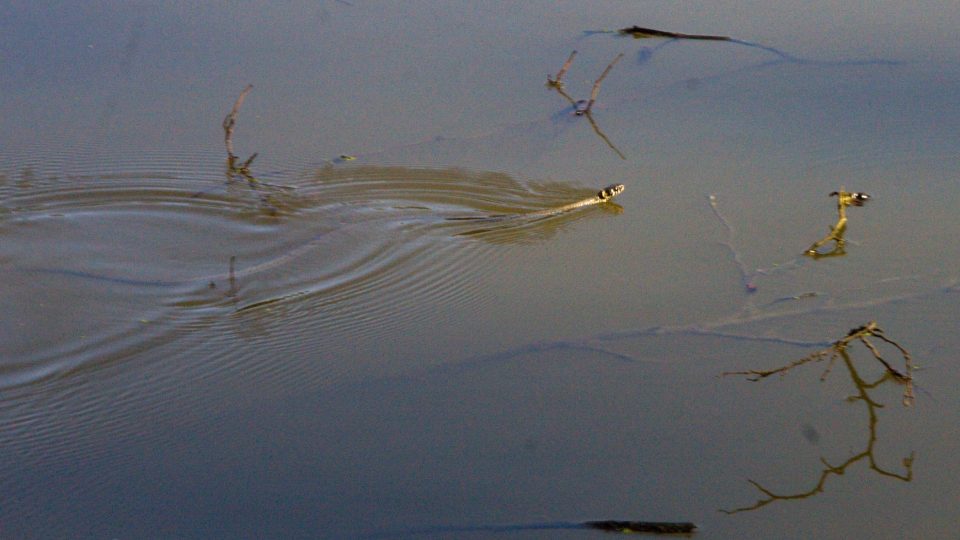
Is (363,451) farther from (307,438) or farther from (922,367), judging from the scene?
(922,367)

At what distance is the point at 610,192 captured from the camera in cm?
402

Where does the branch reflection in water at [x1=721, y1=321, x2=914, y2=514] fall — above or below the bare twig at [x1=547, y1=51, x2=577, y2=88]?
below

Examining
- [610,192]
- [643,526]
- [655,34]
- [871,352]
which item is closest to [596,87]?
[655,34]

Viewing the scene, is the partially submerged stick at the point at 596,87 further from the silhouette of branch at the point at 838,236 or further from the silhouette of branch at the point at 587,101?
the silhouette of branch at the point at 838,236

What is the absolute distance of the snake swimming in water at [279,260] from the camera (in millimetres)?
3566

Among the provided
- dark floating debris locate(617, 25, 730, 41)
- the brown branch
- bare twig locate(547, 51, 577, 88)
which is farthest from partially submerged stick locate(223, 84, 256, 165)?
the brown branch

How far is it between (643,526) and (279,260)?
1.85m

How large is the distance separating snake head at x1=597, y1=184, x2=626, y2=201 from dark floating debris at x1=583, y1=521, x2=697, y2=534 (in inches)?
71.5

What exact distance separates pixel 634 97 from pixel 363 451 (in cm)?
270

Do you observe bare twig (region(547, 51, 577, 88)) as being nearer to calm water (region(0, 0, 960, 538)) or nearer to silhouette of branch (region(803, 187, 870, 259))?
calm water (region(0, 0, 960, 538))

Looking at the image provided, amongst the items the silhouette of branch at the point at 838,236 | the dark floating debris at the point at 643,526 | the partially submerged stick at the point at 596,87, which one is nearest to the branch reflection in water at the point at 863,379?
the dark floating debris at the point at 643,526

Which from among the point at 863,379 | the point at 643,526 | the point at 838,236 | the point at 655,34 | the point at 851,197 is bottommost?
the point at 643,526

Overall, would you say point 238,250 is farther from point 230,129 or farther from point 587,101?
point 587,101

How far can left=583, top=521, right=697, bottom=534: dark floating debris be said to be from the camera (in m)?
2.45
